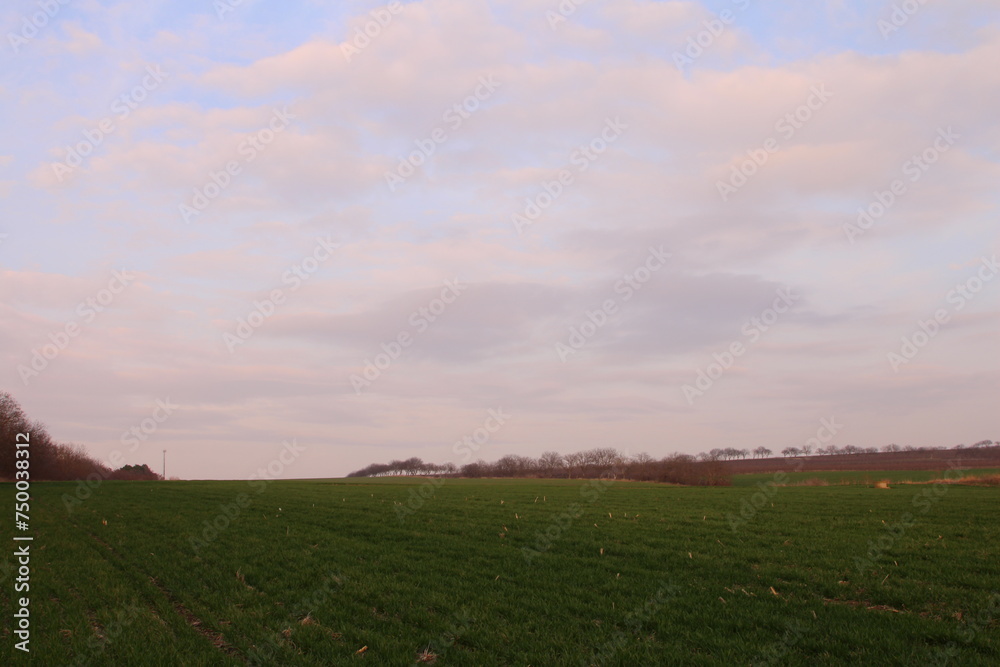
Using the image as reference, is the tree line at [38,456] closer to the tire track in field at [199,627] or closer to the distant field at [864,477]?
the tire track in field at [199,627]

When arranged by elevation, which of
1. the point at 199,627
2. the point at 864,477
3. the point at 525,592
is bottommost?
the point at 864,477

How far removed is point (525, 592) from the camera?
535 inches

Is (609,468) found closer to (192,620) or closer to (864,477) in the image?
(864,477)

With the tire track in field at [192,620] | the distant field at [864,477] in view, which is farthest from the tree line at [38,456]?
the distant field at [864,477]

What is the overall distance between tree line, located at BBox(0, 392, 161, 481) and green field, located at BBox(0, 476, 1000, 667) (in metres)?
58.4

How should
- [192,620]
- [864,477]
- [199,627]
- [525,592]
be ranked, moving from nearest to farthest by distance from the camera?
1. [199,627]
2. [192,620]
3. [525,592]
4. [864,477]

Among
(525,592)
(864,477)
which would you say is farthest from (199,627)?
(864,477)

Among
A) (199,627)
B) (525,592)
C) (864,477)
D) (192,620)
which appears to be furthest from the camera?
(864,477)

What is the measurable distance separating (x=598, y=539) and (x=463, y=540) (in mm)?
4542

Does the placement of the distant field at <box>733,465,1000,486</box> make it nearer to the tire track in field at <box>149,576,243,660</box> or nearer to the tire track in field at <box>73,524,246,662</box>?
the tire track in field at <box>73,524,246,662</box>

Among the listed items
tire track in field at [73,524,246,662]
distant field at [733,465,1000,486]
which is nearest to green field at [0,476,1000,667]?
tire track in field at [73,524,246,662]

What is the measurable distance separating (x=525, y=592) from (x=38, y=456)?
101664mm

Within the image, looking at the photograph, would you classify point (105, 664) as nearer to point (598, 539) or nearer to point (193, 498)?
point (598, 539)

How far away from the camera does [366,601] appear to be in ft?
42.8
